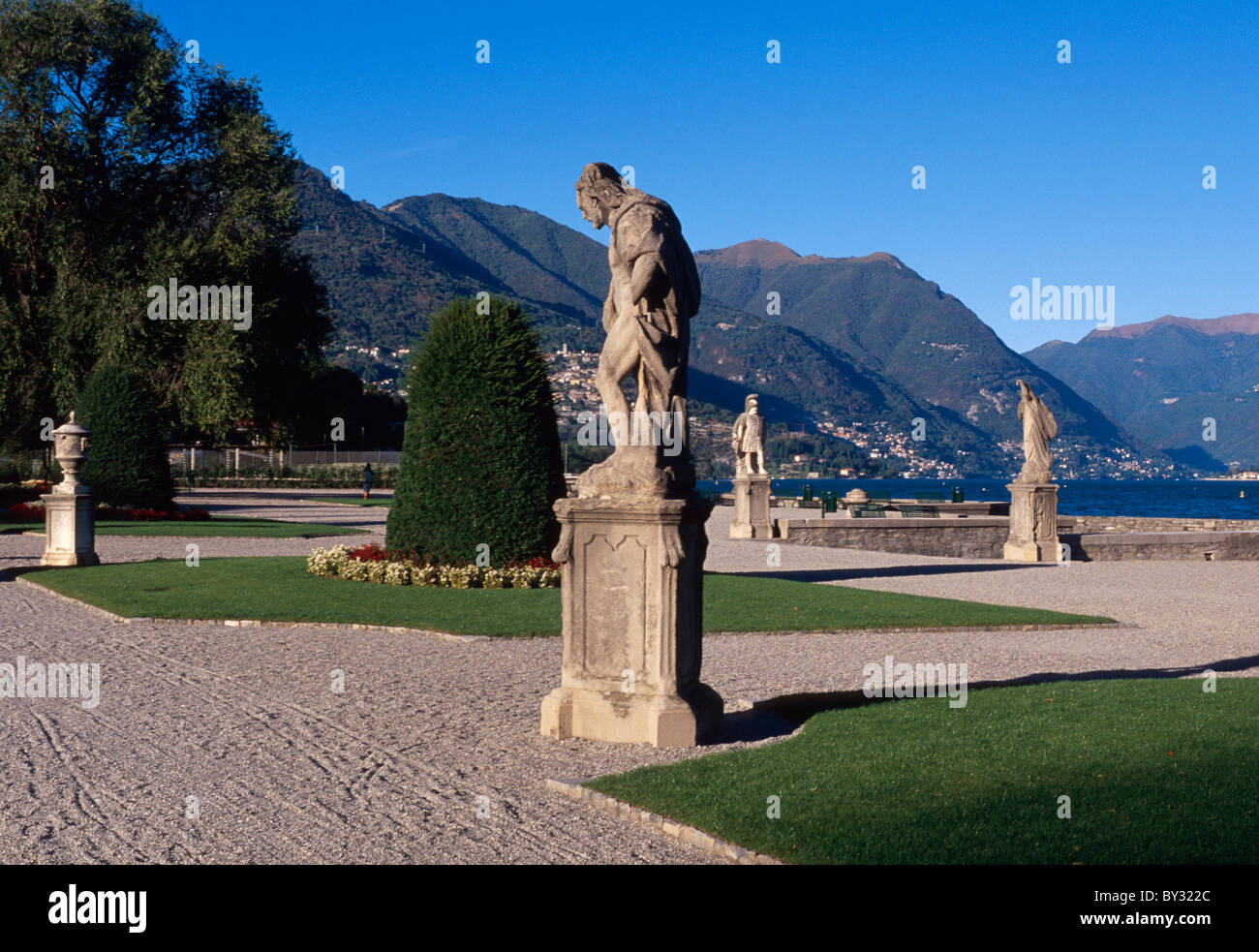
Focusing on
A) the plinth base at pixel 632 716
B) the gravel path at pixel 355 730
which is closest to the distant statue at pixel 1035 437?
the gravel path at pixel 355 730

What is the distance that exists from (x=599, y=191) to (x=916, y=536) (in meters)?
22.0

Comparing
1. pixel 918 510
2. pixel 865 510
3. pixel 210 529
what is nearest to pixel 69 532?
pixel 210 529

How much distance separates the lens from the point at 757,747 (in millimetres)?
6777

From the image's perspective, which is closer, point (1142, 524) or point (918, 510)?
point (918, 510)

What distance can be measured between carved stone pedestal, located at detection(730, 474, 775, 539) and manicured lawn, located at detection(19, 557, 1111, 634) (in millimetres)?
11455

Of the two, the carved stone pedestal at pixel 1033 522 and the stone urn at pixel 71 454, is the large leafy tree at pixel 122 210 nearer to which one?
the stone urn at pixel 71 454

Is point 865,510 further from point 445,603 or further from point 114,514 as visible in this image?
point 445,603

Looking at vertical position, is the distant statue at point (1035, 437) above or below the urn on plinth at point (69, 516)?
above

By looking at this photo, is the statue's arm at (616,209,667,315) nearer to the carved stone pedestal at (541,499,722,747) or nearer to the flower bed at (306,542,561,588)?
the carved stone pedestal at (541,499,722,747)

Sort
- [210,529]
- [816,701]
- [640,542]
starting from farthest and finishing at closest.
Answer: [210,529] < [816,701] < [640,542]

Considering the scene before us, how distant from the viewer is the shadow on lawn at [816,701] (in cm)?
746

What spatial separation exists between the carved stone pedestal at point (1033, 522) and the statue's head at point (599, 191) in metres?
18.2

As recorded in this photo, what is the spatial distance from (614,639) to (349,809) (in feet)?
7.07

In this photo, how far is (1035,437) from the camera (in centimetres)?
2420
